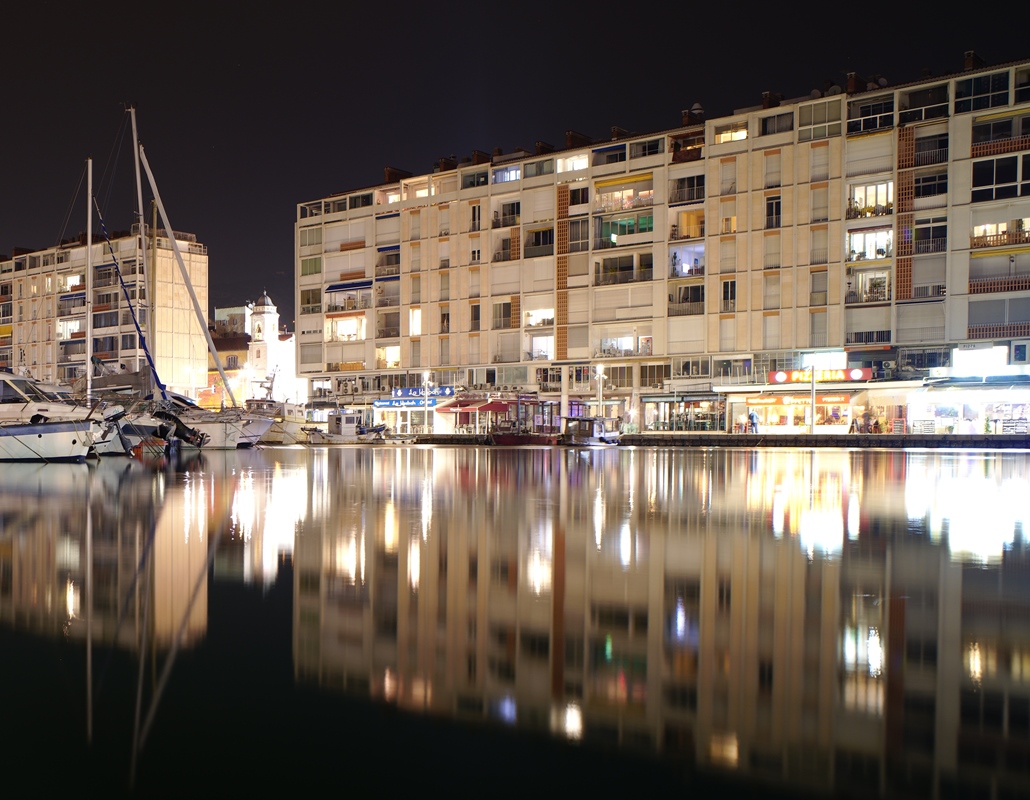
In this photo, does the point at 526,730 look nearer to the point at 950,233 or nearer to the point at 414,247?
the point at 950,233

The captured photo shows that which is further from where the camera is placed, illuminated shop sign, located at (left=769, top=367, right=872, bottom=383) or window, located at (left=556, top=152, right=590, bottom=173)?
window, located at (left=556, top=152, right=590, bottom=173)

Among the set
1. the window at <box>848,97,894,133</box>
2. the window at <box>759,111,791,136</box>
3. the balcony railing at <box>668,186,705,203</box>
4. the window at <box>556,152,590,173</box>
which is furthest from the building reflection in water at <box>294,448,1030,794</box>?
the window at <box>556,152,590,173</box>

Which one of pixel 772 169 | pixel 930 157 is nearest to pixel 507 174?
pixel 772 169

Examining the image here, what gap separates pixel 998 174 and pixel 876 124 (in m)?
8.31

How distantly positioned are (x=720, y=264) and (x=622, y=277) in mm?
7971

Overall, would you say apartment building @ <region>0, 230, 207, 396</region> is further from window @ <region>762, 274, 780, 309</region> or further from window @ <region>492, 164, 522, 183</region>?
window @ <region>762, 274, 780, 309</region>

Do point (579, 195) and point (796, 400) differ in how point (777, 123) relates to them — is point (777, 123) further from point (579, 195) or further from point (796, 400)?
point (796, 400)

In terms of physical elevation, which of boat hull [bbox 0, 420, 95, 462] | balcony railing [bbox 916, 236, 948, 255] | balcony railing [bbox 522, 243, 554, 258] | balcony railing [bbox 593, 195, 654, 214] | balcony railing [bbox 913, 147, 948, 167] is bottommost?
boat hull [bbox 0, 420, 95, 462]

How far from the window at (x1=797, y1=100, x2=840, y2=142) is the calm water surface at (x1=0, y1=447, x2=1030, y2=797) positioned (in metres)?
57.5

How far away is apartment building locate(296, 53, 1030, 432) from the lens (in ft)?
194

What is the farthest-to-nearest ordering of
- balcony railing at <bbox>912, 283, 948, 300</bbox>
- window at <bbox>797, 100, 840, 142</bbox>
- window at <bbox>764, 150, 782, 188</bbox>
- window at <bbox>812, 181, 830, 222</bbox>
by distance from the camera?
window at <bbox>764, 150, 782, 188</bbox>
window at <bbox>812, 181, 830, 222</bbox>
window at <bbox>797, 100, 840, 142</bbox>
balcony railing at <bbox>912, 283, 948, 300</bbox>

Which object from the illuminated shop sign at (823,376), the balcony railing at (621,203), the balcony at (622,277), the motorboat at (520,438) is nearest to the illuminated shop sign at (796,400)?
the illuminated shop sign at (823,376)

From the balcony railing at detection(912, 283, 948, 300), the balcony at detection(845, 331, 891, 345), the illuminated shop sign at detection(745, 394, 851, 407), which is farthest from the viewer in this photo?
the balcony at detection(845, 331, 891, 345)

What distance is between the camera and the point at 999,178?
192ft
